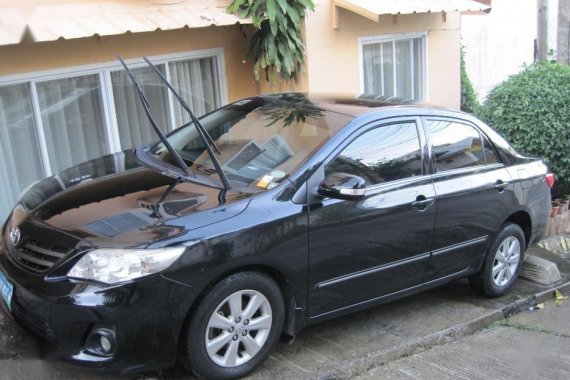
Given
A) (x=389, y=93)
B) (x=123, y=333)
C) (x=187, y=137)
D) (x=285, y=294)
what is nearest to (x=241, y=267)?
(x=285, y=294)

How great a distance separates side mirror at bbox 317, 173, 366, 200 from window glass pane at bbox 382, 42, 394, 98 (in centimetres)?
497

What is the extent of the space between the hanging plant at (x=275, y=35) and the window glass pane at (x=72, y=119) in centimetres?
171

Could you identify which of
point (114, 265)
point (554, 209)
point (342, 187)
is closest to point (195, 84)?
point (342, 187)

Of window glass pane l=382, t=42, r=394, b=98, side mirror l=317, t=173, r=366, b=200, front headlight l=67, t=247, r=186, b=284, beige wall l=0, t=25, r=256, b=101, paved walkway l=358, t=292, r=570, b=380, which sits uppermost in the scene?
beige wall l=0, t=25, r=256, b=101

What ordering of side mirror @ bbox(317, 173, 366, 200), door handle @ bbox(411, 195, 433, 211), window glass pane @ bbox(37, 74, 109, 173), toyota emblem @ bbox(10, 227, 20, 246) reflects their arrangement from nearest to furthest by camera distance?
toyota emblem @ bbox(10, 227, 20, 246), side mirror @ bbox(317, 173, 366, 200), door handle @ bbox(411, 195, 433, 211), window glass pane @ bbox(37, 74, 109, 173)

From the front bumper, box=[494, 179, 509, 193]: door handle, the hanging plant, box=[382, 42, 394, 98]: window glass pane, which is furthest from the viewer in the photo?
box=[382, 42, 394, 98]: window glass pane

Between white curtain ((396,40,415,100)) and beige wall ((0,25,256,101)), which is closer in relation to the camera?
beige wall ((0,25,256,101))

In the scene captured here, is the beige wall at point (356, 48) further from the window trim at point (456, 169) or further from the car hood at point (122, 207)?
the car hood at point (122, 207)

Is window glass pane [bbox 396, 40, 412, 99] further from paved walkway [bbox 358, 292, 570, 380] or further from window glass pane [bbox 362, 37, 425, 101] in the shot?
paved walkway [bbox 358, 292, 570, 380]

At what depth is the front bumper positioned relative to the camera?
3.12 meters

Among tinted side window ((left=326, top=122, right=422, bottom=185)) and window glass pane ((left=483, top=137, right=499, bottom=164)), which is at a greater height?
tinted side window ((left=326, top=122, right=422, bottom=185))

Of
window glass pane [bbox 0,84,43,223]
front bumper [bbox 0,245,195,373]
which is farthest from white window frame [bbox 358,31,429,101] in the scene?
Result: front bumper [bbox 0,245,195,373]

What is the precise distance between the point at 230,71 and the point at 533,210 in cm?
366

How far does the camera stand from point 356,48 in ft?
25.7
